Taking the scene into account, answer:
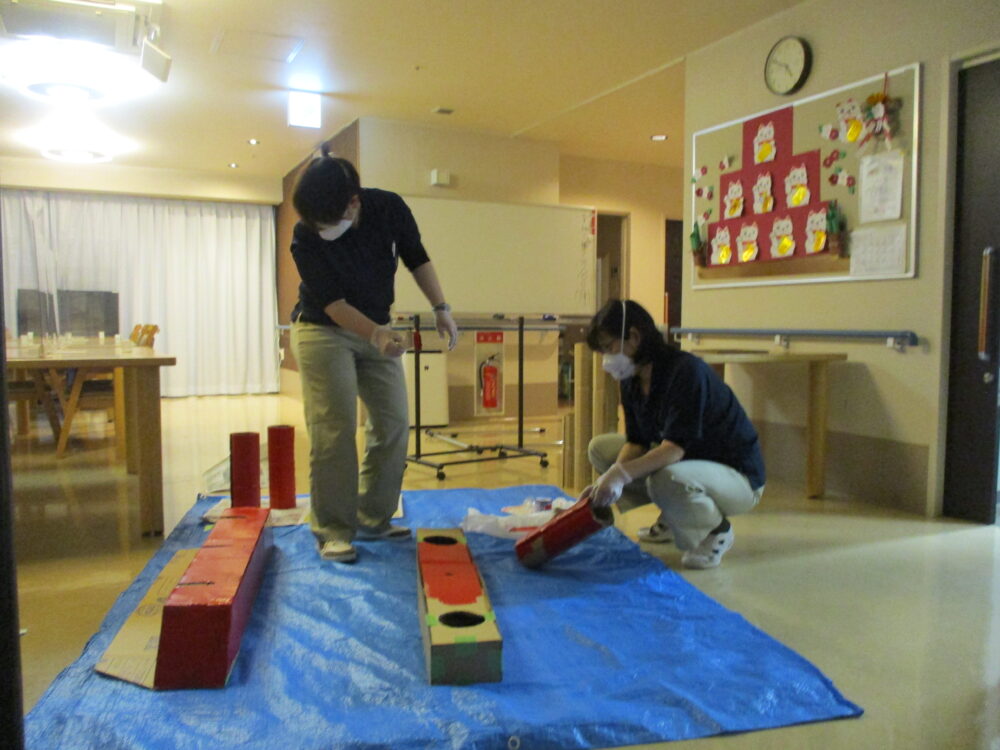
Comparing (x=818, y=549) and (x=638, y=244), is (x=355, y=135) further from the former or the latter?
(x=818, y=549)

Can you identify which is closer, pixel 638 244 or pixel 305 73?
pixel 305 73

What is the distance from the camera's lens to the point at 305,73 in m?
4.62

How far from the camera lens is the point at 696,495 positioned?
2.15 m

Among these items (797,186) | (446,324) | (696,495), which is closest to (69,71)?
(446,324)

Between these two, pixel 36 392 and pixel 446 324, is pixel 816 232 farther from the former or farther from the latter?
pixel 36 392

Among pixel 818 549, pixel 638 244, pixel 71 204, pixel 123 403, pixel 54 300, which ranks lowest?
pixel 818 549

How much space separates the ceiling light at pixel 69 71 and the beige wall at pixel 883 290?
3530 millimetres

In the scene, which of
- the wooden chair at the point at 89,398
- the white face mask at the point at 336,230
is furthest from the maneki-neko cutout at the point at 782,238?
the wooden chair at the point at 89,398

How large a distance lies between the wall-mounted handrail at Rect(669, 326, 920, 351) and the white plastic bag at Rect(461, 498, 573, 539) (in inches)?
64.2

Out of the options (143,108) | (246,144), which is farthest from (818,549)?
(246,144)

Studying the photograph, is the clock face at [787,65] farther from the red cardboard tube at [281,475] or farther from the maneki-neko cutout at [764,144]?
the red cardboard tube at [281,475]

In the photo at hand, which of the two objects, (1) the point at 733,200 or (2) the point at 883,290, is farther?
(1) the point at 733,200

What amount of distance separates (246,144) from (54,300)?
2.92m

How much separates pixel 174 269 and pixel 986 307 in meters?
7.75
